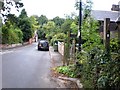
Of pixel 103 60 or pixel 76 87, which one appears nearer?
pixel 103 60

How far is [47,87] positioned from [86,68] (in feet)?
5.23

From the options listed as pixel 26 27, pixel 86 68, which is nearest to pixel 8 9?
pixel 86 68

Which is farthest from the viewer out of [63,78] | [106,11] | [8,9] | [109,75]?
[106,11]

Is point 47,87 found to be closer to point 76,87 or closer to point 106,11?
point 76,87

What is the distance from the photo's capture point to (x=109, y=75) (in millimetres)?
7309

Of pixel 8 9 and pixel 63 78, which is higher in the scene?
pixel 8 9

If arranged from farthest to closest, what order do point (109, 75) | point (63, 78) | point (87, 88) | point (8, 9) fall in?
point (8, 9)
point (63, 78)
point (87, 88)
point (109, 75)

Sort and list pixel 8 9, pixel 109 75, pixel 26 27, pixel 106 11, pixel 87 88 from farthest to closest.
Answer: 1. pixel 26 27
2. pixel 106 11
3. pixel 8 9
4. pixel 87 88
5. pixel 109 75

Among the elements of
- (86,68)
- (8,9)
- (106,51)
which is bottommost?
(86,68)

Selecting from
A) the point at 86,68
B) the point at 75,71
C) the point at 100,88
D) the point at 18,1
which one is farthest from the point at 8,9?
Result: the point at 100,88

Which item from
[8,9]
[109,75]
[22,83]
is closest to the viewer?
[109,75]

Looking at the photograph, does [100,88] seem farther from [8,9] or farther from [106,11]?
[106,11]

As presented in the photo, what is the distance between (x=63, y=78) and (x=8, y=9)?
20.9 meters

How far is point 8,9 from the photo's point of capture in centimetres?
3131
